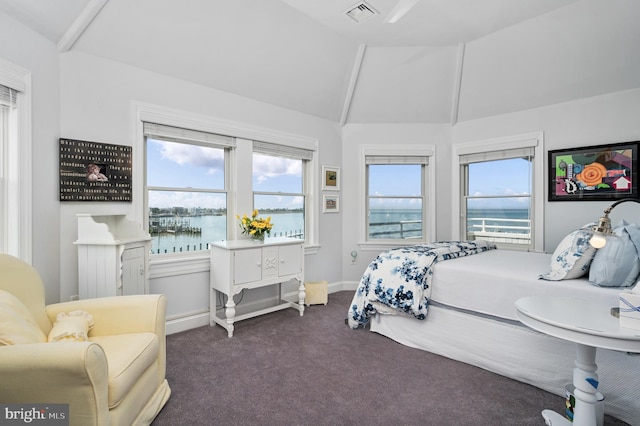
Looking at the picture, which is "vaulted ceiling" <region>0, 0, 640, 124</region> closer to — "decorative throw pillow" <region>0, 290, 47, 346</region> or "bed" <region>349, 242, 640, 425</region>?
"decorative throw pillow" <region>0, 290, 47, 346</region>

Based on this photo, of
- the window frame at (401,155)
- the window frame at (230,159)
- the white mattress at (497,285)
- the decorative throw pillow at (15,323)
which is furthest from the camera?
the window frame at (401,155)

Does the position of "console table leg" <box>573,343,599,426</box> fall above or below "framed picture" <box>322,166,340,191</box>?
below

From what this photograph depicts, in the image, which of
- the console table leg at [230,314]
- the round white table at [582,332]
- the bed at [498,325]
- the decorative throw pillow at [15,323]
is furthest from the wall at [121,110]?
the round white table at [582,332]

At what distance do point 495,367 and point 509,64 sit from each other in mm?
3317

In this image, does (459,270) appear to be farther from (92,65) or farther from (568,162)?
(92,65)

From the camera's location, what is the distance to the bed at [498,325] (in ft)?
6.23

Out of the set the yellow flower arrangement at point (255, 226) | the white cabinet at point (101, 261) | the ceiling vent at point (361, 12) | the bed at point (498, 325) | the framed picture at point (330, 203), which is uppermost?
the ceiling vent at point (361, 12)

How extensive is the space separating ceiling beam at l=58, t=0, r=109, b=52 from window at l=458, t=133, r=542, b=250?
4.32 meters

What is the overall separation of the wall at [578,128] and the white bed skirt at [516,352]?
2230mm

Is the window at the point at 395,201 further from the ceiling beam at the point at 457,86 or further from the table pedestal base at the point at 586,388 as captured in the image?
the table pedestal base at the point at 586,388

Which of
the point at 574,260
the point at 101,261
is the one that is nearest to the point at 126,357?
the point at 101,261

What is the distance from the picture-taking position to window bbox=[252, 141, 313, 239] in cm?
395

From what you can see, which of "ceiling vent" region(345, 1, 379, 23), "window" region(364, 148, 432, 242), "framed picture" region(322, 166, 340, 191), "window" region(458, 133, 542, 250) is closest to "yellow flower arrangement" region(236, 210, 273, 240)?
"framed picture" region(322, 166, 340, 191)

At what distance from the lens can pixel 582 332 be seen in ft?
4.46
